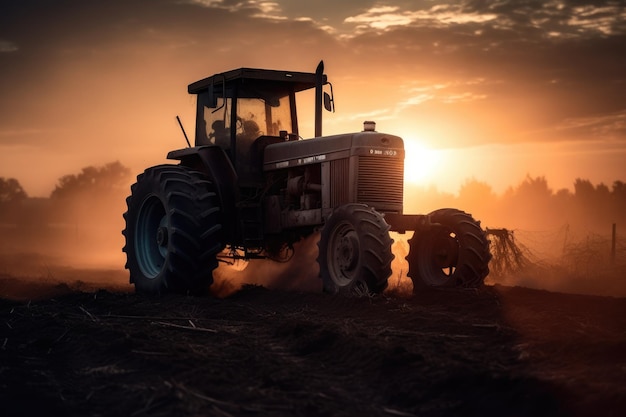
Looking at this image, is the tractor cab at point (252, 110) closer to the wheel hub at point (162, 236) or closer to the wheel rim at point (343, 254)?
the wheel hub at point (162, 236)

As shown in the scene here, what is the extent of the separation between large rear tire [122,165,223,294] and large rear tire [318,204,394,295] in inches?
76.5

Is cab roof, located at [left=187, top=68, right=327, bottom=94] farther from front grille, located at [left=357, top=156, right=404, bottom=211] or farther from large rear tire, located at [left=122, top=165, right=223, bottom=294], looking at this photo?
front grille, located at [left=357, top=156, right=404, bottom=211]

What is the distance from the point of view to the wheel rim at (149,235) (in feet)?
45.6

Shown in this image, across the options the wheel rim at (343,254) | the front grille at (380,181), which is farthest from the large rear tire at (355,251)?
the front grille at (380,181)

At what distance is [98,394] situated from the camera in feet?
20.5

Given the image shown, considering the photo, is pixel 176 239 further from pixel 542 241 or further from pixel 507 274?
pixel 542 241

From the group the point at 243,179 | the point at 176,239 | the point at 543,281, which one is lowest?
the point at 543,281

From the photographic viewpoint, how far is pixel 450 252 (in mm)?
12102

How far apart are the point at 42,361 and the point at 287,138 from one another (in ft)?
23.5

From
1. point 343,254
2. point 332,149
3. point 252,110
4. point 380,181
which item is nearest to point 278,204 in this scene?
point 332,149

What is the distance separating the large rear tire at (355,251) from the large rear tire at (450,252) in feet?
4.90

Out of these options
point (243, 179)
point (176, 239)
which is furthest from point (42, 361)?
point (243, 179)

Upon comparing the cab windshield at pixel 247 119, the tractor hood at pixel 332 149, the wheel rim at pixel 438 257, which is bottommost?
the wheel rim at pixel 438 257

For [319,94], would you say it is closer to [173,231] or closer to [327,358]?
[173,231]
